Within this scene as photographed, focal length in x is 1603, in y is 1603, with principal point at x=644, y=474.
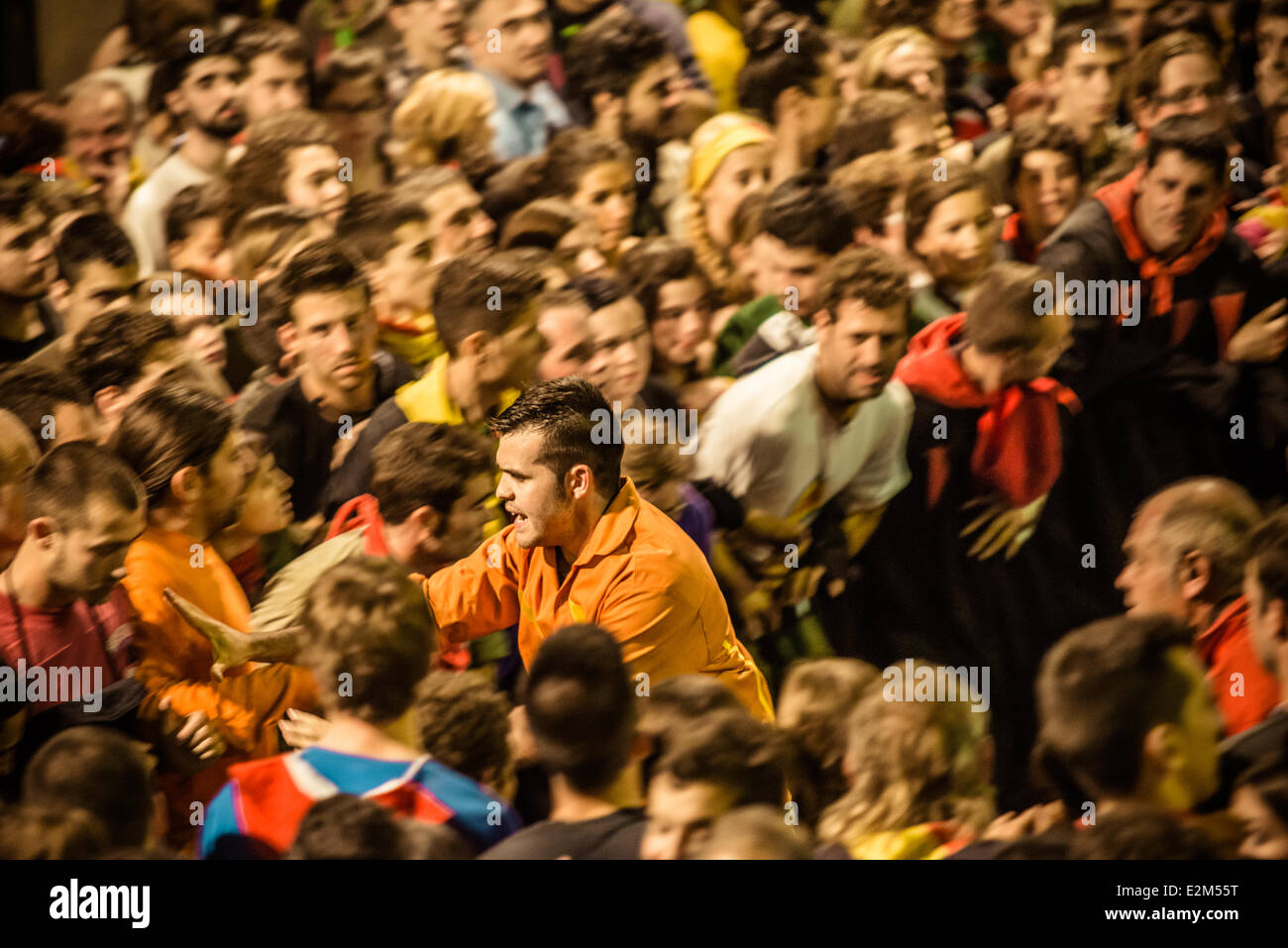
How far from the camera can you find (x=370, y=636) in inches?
117

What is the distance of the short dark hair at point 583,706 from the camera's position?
2.87m

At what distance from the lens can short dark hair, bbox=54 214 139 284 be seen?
4336 mm

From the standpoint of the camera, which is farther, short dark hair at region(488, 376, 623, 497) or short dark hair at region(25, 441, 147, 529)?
short dark hair at region(488, 376, 623, 497)

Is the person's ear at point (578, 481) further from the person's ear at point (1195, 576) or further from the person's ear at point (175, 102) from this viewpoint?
the person's ear at point (175, 102)

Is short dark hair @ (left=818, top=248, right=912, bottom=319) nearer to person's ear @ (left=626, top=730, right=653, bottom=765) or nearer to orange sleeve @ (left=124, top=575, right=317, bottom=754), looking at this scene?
person's ear @ (left=626, top=730, right=653, bottom=765)

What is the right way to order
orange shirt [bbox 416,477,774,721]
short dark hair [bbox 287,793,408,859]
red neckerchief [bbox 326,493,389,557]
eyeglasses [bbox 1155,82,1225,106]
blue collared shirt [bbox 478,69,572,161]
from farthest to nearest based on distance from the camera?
blue collared shirt [bbox 478,69,572,161] < eyeglasses [bbox 1155,82,1225,106] < red neckerchief [bbox 326,493,389,557] < orange shirt [bbox 416,477,774,721] < short dark hair [bbox 287,793,408,859]

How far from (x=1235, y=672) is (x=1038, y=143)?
188 cm

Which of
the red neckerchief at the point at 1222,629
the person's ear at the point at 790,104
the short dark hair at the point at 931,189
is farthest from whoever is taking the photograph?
the person's ear at the point at 790,104

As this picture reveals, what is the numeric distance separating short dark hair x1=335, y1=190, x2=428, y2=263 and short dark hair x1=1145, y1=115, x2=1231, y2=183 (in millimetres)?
1969

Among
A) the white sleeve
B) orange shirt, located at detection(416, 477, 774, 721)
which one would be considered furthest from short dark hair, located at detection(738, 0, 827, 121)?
orange shirt, located at detection(416, 477, 774, 721)

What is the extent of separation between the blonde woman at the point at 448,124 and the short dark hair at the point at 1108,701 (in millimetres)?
2607

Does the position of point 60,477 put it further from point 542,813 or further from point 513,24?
point 513,24

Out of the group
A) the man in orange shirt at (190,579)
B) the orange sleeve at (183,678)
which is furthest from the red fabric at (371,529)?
the orange sleeve at (183,678)

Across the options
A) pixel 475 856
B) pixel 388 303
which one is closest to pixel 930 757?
pixel 475 856
